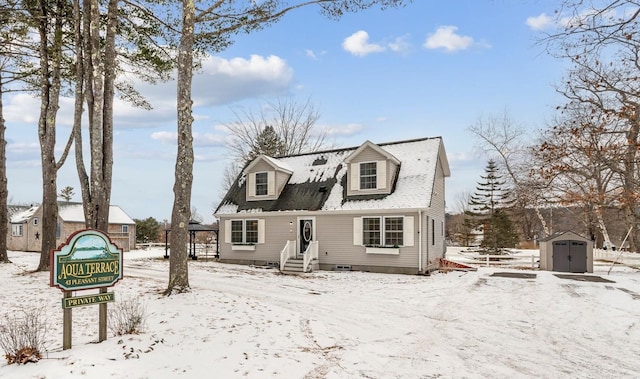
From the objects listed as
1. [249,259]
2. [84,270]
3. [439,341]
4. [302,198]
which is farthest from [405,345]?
[249,259]

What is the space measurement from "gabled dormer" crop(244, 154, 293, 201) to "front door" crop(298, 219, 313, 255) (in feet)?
7.50

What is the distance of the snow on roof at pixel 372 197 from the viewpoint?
52.6 ft

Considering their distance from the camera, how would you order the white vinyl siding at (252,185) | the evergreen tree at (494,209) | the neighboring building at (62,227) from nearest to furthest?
the white vinyl siding at (252,185) < the evergreen tree at (494,209) < the neighboring building at (62,227)

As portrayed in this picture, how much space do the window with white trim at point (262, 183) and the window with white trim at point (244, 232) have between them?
159 cm

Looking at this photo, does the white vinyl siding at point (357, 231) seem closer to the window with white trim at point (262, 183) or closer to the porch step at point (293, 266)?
the porch step at point (293, 266)

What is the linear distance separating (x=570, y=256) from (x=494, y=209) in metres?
22.4

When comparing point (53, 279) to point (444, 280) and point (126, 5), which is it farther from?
point (444, 280)

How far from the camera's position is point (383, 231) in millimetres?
16094

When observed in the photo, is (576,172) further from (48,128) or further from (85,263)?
(48,128)

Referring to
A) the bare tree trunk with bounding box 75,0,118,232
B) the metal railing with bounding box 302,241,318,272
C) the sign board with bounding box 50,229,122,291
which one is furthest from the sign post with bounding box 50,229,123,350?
the metal railing with bounding box 302,241,318,272

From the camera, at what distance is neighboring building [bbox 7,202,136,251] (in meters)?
32.0

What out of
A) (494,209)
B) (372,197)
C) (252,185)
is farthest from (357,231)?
(494,209)

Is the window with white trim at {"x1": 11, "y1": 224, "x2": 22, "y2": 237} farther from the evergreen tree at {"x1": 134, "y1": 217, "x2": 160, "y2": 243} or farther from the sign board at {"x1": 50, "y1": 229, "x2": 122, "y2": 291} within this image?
the sign board at {"x1": 50, "y1": 229, "x2": 122, "y2": 291}

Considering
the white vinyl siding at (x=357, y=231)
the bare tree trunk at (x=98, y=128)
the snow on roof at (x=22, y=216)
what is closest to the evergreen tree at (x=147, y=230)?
the snow on roof at (x=22, y=216)
